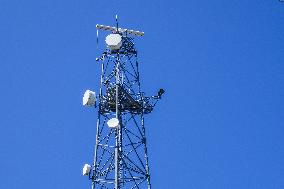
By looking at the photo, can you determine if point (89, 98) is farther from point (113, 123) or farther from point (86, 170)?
point (86, 170)

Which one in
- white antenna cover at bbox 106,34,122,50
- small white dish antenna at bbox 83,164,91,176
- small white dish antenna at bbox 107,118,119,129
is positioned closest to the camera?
small white dish antenna at bbox 107,118,119,129

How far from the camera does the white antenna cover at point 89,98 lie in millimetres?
25562

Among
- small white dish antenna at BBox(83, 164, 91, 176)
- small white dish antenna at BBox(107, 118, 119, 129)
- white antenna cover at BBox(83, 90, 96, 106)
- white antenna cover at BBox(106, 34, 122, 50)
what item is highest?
white antenna cover at BBox(106, 34, 122, 50)

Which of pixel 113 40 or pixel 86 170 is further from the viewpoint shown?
pixel 113 40

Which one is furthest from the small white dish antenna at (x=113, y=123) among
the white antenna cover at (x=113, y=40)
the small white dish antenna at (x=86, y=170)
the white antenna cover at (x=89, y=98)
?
the white antenna cover at (x=113, y=40)

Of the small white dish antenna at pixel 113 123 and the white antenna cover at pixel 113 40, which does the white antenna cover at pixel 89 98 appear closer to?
the small white dish antenna at pixel 113 123

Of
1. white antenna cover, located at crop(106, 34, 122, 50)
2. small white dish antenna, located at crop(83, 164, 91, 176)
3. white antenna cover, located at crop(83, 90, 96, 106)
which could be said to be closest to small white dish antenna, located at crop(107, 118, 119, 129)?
white antenna cover, located at crop(83, 90, 96, 106)

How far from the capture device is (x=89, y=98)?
25.5 m

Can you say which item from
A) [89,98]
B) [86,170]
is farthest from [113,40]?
[86,170]

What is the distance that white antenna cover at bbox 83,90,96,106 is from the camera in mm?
25562

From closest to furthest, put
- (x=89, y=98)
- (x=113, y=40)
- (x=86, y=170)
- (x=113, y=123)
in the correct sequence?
1. (x=113, y=123)
2. (x=86, y=170)
3. (x=89, y=98)
4. (x=113, y=40)

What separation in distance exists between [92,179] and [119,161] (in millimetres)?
1510

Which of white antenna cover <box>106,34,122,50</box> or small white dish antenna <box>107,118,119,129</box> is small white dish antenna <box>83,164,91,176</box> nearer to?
small white dish antenna <box>107,118,119,129</box>

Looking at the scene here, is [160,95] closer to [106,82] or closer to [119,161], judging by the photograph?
[106,82]
